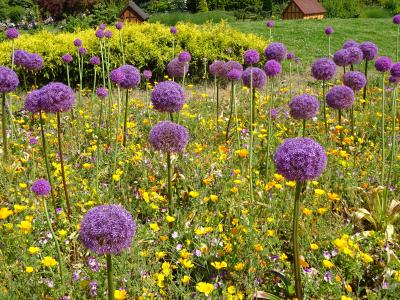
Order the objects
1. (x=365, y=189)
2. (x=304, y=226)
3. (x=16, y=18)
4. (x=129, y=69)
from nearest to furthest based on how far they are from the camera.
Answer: (x=304, y=226), (x=365, y=189), (x=129, y=69), (x=16, y=18)

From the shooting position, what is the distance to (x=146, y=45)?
8461 millimetres

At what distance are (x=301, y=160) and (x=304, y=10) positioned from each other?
24.1 m

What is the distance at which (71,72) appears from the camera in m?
8.27

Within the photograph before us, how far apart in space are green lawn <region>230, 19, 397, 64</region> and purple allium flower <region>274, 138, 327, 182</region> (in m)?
9.21

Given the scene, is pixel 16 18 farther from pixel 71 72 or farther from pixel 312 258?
pixel 312 258

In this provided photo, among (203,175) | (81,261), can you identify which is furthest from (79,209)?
(203,175)

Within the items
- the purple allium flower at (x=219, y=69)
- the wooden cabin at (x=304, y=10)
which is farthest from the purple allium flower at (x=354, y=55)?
the wooden cabin at (x=304, y=10)

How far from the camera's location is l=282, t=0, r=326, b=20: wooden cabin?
2417 cm

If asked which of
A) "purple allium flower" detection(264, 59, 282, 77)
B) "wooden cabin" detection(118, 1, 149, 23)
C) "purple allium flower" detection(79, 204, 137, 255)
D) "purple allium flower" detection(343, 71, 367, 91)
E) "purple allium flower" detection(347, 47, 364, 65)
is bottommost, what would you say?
"purple allium flower" detection(79, 204, 137, 255)

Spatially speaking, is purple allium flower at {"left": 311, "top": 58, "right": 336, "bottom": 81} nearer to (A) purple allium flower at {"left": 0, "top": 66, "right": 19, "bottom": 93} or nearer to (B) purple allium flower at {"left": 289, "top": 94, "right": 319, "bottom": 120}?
(B) purple allium flower at {"left": 289, "top": 94, "right": 319, "bottom": 120}

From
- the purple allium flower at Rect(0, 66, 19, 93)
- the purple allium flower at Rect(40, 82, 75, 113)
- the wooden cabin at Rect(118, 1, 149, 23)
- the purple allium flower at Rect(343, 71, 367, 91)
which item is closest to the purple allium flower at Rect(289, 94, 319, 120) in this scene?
the purple allium flower at Rect(343, 71, 367, 91)

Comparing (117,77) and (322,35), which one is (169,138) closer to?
(117,77)

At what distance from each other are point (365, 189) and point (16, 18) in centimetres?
2726

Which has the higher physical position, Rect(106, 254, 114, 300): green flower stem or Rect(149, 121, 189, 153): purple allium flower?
Rect(149, 121, 189, 153): purple allium flower
